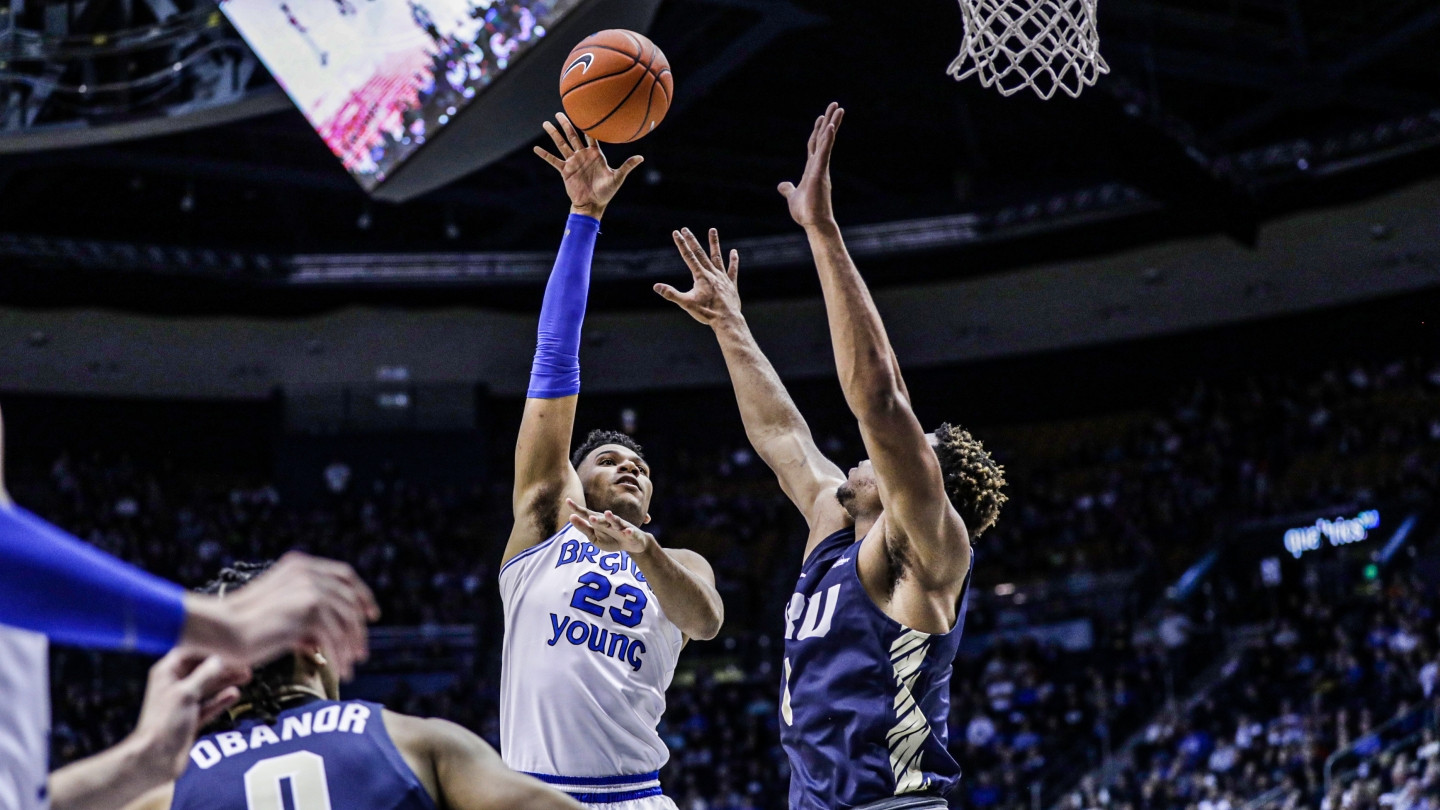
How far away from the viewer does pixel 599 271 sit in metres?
22.2

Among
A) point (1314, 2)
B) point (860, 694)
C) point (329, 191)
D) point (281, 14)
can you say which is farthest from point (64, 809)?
point (329, 191)

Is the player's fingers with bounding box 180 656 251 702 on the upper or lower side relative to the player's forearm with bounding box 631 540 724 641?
upper

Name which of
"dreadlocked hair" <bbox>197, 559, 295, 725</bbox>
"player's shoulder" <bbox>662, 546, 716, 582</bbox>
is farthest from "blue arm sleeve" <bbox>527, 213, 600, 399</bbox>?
"dreadlocked hair" <bbox>197, 559, 295, 725</bbox>

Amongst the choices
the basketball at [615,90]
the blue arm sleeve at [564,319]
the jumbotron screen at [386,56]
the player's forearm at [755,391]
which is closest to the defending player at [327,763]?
the blue arm sleeve at [564,319]

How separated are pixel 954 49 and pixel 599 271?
10653 mm

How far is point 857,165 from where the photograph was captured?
20.6 m

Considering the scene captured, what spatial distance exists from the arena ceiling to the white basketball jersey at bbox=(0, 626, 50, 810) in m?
11.6

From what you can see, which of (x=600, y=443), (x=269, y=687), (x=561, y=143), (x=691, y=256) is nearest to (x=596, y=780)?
(x=600, y=443)

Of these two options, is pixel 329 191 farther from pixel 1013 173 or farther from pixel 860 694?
pixel 860 694

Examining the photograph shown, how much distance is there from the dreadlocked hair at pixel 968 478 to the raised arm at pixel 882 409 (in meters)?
0.24

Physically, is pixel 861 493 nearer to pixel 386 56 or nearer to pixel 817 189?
pixel 817 189

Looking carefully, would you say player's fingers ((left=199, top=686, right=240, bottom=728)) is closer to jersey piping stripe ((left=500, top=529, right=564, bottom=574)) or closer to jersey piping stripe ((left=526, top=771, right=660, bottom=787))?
jersey piping stripe ((left=526, top=771, right=660, bottom=787))

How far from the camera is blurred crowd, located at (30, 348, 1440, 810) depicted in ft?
50.7

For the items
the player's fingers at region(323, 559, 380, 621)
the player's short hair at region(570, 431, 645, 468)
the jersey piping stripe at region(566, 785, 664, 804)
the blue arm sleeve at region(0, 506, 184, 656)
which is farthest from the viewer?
the player's short hair at region(570, 431, 645, 468)
